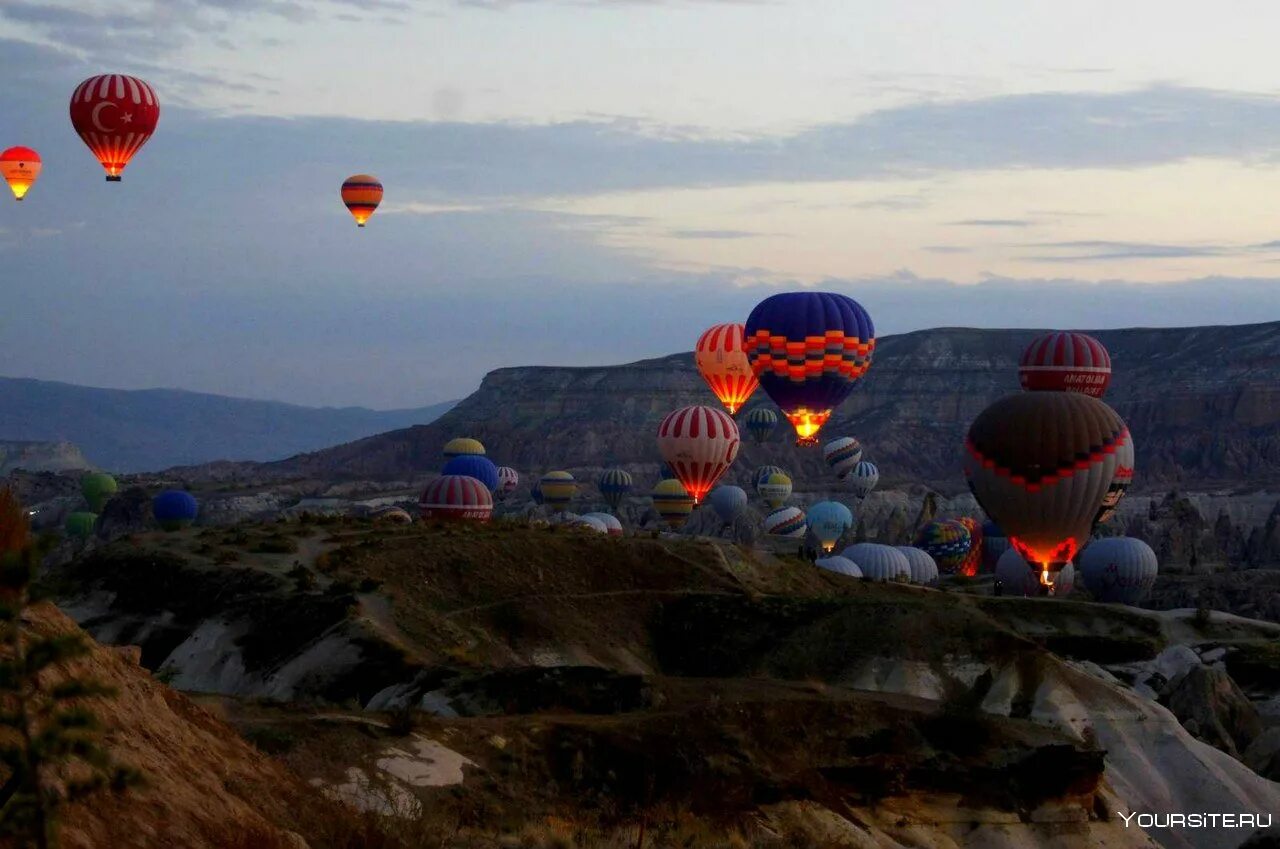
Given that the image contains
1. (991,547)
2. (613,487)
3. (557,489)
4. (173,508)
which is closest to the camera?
(173,508)

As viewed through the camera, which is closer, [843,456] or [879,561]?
[879,561]

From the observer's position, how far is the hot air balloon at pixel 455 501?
248 ft

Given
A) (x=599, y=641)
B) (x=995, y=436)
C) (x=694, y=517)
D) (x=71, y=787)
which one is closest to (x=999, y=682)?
(x=599, y=641)

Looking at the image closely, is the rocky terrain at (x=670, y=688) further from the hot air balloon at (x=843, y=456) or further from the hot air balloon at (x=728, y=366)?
the hot air balloon at (x=843, y=456)

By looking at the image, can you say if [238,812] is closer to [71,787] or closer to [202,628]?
[71,787]

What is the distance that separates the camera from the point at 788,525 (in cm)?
14512

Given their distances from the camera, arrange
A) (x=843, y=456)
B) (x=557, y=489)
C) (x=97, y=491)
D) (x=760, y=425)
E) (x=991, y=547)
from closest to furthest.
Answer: (x=991, y=547) → (x=760, y=425) → (x=557, y=489) → (x=97, y=491) → (x=843, y=456)

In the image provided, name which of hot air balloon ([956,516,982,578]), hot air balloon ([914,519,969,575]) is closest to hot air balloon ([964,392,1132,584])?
hot air balloon ([914,519,969,575])

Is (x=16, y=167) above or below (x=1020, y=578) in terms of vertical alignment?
above

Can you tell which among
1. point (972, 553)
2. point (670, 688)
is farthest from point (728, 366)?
point (670, 688)

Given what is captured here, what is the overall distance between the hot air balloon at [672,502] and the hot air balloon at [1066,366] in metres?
30.3

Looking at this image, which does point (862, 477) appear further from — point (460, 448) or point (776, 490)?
point (460, 448)

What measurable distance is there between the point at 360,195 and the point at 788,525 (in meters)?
63.0

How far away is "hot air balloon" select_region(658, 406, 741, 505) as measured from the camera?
96.1m
